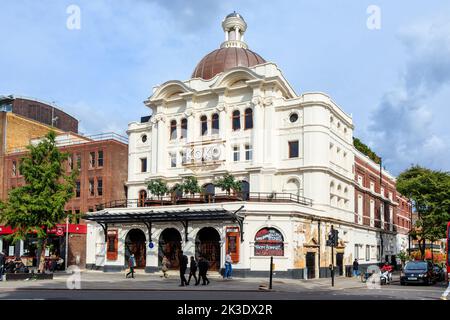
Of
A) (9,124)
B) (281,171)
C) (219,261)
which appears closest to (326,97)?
(281,171)

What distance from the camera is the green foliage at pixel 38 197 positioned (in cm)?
3562

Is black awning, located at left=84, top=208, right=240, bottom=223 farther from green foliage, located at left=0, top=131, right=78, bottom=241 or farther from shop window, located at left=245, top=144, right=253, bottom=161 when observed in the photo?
shop window, located at left=245, top=144, right=253, bottom=161

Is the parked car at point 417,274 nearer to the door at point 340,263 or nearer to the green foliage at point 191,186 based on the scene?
the door at point 340,263

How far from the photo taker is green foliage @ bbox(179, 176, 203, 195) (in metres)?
45.4

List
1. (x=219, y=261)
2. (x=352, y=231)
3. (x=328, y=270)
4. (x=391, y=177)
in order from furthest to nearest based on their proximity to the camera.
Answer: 1. (x=391, y=177)
2. (x=352, y=231)
3. (x=328, y=270)
4. (x=219, y=261)

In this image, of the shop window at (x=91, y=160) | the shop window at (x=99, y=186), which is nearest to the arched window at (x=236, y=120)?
the shop window at (x=99, y=186)

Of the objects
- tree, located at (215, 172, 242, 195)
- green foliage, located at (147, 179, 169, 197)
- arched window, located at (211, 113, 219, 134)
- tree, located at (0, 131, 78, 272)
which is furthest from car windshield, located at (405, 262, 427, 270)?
tree, located at (0, 131, 78, 272)

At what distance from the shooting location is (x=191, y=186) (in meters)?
45.3

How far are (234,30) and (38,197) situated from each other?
3106 centimetres

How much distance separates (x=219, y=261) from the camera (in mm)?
40562

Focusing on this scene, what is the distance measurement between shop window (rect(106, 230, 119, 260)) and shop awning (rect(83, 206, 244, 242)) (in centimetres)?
68

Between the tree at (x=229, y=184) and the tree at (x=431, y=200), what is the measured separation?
19.9 metres
